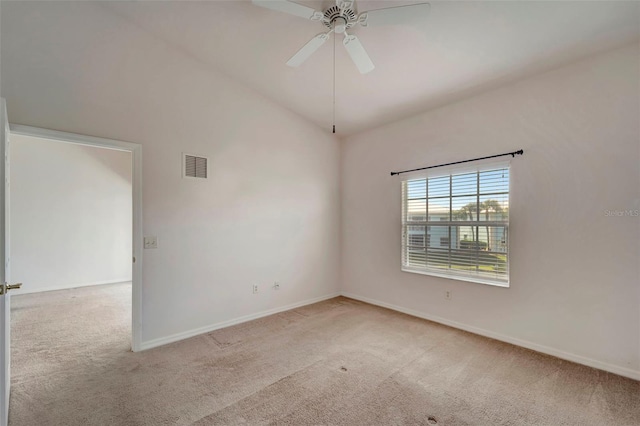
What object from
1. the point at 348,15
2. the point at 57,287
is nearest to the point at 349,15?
the point at 348,15

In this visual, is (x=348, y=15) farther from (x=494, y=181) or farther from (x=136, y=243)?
(x=136, y=243)

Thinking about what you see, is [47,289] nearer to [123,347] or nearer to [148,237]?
[123,347]

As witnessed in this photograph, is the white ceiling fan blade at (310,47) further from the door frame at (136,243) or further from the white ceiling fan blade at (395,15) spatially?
the door frame at (136,243)

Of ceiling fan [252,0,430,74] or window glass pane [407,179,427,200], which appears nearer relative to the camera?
ceiling fan [252,0,430,74]

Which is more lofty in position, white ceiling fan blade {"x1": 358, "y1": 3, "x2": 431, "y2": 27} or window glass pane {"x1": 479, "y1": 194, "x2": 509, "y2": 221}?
white ceiling fan blade {"x1": 358, "y1": 3, "x2": 431, "y2": 27}

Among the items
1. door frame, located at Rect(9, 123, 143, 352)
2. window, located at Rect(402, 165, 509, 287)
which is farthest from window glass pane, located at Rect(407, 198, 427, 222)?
door frame, located at Rect(9, 123, 143, 352)

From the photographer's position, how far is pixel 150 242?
3004 millimetres

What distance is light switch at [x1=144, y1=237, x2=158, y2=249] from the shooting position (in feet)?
9.77

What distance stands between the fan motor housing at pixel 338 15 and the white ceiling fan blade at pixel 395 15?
0.28 ft

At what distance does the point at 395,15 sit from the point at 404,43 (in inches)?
34.5

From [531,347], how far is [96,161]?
7830mm

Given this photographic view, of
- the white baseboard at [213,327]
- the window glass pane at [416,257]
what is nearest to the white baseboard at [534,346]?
the window glass pane at [416,257]

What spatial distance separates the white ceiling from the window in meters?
1.07

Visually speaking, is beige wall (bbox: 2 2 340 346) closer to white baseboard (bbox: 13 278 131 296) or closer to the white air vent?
the white air vent
